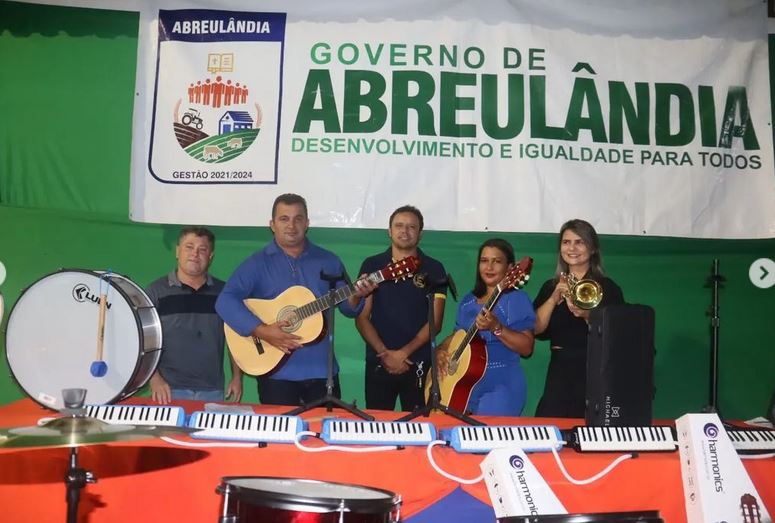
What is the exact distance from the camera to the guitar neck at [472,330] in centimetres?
414

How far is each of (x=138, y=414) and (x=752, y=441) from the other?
2509mm

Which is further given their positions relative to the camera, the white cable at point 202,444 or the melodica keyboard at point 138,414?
the melodica keyboard at point 138,414

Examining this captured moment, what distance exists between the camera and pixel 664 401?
523cm

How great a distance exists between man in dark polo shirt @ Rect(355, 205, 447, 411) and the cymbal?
2.53 m

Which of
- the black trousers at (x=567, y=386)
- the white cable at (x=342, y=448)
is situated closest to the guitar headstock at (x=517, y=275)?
the black trousers at (x=567, y=386)

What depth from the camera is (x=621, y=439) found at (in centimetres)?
280

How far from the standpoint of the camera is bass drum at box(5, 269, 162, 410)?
11.2 feet

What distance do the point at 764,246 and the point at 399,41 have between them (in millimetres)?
3095

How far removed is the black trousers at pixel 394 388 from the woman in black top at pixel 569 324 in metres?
0.81

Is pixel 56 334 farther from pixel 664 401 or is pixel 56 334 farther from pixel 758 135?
pixel 758 135

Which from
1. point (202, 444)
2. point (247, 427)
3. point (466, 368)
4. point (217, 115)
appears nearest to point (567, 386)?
point (466, 368)

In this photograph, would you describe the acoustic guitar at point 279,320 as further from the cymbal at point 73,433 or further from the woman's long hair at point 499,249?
the cymbal at point 73,433

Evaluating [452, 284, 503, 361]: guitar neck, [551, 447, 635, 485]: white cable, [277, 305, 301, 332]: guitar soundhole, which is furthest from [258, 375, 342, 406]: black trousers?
[551, 447, 635, 485]: white cable

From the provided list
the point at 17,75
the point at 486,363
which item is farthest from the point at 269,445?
the point at 17,75
